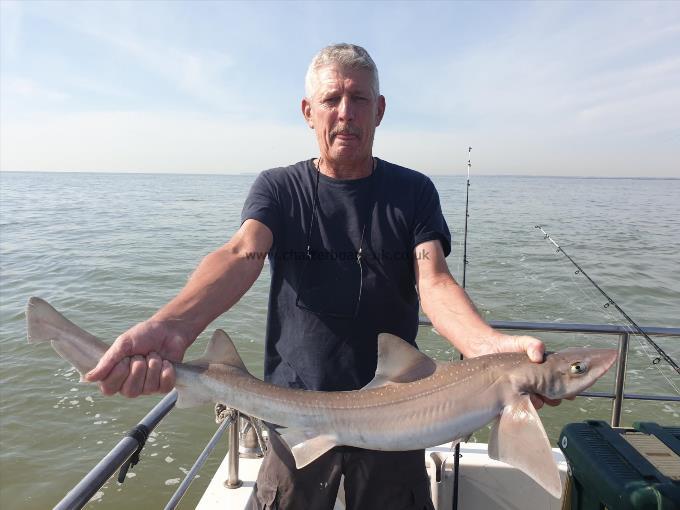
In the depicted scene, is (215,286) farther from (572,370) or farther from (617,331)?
(617,331)

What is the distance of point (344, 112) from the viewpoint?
2.79 metres

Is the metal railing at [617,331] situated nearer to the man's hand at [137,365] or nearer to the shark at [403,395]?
the shark at [403,395]

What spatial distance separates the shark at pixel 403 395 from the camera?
80.0 inches

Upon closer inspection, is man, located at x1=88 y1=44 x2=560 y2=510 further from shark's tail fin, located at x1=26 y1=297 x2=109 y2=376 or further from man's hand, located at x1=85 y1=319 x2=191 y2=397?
shark's tail fin, located at x1=26 y1=297 x2=109 y2=376

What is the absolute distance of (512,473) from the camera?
3.59 meters

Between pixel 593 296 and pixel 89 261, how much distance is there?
689 inches

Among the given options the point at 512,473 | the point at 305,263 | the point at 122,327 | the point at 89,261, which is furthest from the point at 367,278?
the point at 89,261

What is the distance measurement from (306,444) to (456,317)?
3.18 ft

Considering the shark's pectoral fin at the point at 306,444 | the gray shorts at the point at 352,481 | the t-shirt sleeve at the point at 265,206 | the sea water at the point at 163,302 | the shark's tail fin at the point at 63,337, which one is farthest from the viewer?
the sea water at the point at 163,302

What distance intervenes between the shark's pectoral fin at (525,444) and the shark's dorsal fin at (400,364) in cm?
37

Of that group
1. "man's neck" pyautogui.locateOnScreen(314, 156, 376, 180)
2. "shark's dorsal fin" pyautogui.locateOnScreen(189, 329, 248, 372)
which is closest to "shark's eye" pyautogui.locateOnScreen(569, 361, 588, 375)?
"shark's dorsal fin" pyautogui.locateOnScreen(189, 329, 248, 372)

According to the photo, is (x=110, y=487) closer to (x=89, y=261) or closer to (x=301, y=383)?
(x=301, y=383)

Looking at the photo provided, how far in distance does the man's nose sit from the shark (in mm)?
1300

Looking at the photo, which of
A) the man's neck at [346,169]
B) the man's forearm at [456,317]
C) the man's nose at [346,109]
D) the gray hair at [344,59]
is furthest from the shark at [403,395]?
the gray hair at [344,59]
